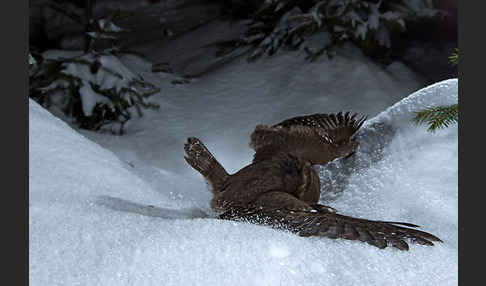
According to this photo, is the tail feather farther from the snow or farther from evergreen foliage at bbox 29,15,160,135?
evergreen foliage at bbox 29,15,160,135

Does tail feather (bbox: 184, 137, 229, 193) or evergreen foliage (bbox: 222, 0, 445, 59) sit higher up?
evergreen foliage (bbox: 222, 0, 445, 59)

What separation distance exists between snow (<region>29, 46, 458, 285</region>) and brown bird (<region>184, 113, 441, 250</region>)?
0.10 ft

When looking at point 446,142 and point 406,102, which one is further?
point 406,102

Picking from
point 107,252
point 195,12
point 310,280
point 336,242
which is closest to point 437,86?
point 336,242

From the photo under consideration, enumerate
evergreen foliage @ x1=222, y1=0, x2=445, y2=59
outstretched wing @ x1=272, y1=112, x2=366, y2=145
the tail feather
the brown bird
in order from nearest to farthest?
the brown bird → the tail feather → outstretched wing @ x1=272, y1=112, x2=366, y2=145 → evergreen foliage @ x1=222, y1=0, x2=445, y2=59

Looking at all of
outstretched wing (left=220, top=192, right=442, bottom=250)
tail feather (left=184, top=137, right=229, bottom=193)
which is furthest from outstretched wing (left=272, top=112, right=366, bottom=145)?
outstretched wing (left=220, top=192, right=442, bottom=250)

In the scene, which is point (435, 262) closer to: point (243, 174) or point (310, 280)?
point (310, 280)

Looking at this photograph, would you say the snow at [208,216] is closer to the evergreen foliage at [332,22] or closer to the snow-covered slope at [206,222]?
the snow-covered slope at [206,222]

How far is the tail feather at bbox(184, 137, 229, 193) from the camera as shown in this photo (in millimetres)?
1155

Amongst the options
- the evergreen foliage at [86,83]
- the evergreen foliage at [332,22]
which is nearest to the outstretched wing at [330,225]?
the evergreen foliage at [86,83]

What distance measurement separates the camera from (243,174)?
43.3 inches

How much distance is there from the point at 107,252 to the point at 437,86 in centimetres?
114

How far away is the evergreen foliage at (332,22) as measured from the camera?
2.50 m

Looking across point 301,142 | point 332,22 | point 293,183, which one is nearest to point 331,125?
point 301,142
